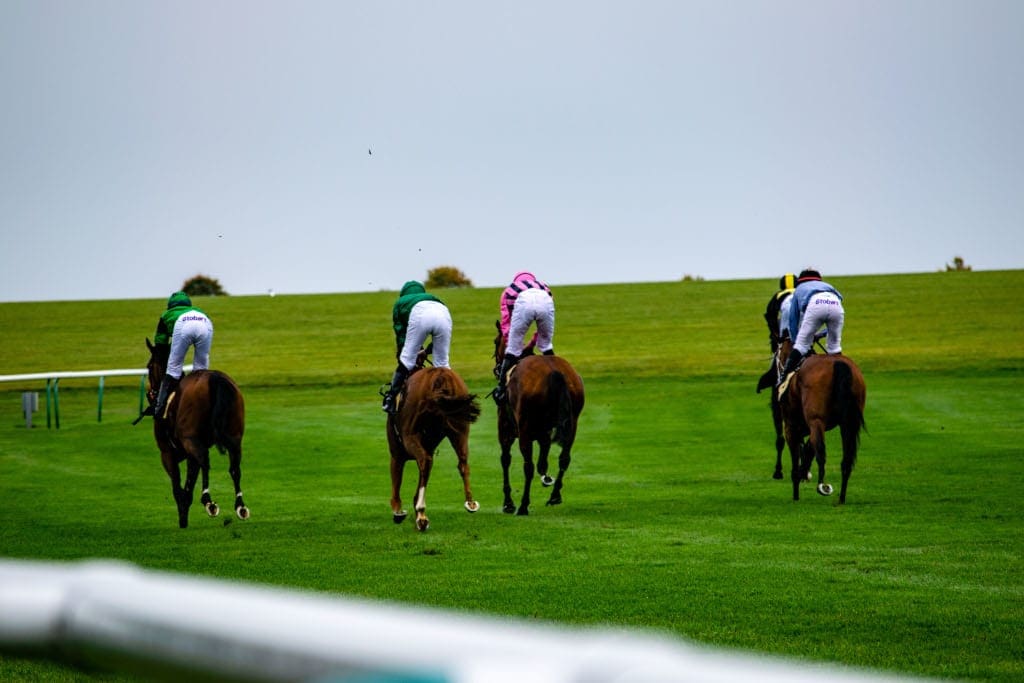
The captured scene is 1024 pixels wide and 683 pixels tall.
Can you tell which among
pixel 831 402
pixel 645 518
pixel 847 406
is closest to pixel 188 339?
pixel 645 518

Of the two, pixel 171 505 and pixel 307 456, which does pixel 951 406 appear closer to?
pixel 307 456

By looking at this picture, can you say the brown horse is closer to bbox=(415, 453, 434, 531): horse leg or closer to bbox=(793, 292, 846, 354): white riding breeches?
bbox=(415, 453, 434, 531): horse leg

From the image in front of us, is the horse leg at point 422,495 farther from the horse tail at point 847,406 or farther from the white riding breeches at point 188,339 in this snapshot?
the horse tail at point 847,406

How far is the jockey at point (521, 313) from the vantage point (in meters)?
16.3

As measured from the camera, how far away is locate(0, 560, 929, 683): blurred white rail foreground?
3.89ft

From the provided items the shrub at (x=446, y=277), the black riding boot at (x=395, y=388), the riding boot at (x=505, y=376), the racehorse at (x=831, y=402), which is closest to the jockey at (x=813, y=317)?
the racehorse at (x=831, y=402)

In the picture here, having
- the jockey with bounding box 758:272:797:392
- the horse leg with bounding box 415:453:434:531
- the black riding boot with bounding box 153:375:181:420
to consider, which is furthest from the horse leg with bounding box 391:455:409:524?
the jockey with bounding box 758:272:797:392

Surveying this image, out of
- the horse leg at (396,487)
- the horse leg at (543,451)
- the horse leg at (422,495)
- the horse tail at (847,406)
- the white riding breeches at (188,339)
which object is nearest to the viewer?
the horse leg at (422,495)

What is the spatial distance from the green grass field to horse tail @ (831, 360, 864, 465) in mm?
701

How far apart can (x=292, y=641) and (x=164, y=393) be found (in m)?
14.4

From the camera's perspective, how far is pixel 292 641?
4.56 feet

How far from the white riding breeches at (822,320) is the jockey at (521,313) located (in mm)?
2858

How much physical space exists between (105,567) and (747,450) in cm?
2219

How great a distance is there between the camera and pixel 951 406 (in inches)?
1201
